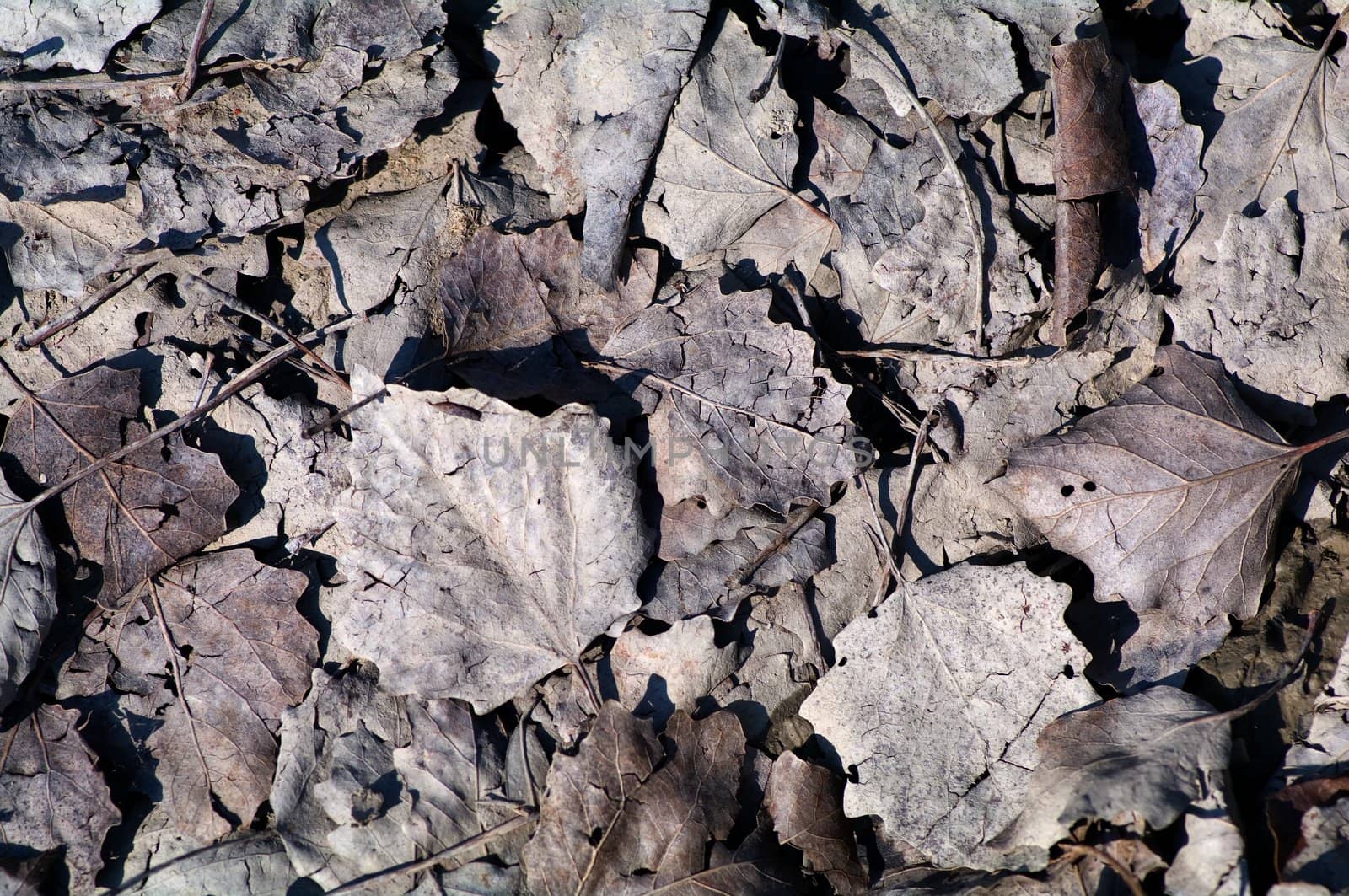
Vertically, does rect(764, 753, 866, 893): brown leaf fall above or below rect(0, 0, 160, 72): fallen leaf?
below

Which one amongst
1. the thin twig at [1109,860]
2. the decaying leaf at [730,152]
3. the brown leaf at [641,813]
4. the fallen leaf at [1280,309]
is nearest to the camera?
the thin twig at [1109,860]

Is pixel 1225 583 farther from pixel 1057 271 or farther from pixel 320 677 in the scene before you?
pixel 320 677

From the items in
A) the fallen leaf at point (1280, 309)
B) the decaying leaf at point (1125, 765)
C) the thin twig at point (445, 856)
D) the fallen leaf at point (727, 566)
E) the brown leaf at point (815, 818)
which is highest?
the fallen leaf at point (1280, 309)

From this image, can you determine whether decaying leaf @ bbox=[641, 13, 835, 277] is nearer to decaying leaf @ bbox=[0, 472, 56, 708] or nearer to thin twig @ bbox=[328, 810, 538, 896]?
thin twig @ bbox=[328, 810, 538, 896]

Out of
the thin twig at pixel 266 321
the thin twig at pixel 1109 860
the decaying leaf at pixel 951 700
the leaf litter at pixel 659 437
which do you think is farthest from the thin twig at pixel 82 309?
the thin twig at pixel 1109 860

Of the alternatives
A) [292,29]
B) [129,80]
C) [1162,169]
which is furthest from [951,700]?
[129,80]

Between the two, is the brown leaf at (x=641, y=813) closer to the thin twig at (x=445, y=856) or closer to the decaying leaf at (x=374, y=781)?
the thin twig at (x=445, y=856)

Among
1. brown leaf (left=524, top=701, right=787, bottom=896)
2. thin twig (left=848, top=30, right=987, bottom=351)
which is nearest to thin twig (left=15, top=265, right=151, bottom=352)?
brown leaf (left=524, top=701, right=787, bottom=896)
